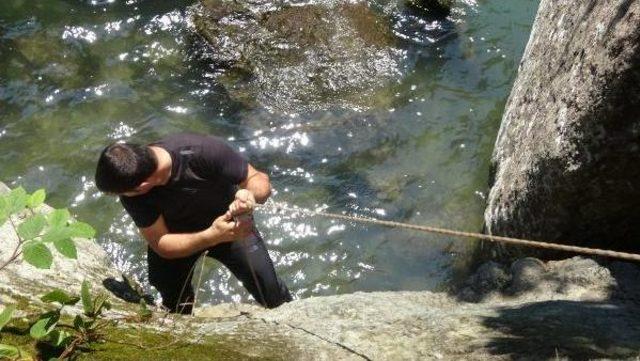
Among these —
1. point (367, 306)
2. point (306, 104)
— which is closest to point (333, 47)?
point (306, 104)

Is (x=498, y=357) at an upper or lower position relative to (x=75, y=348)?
upper

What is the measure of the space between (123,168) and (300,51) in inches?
207

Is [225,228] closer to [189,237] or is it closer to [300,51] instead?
[189,237]

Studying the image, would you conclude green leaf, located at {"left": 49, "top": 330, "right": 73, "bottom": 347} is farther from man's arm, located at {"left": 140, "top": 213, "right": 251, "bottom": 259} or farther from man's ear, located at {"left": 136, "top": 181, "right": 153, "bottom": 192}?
man's arm, located at {"left": 140, "top": 213, "right": 251, "bottom": 259}

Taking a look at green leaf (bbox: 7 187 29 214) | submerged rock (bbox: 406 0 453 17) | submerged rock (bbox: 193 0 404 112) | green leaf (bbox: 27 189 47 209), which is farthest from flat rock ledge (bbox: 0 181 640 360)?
submerged rock (bbox: 406 0 453 17)

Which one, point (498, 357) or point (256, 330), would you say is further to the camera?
point (256, 330)

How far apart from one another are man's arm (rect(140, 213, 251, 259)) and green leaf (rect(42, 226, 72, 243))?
2.24 metres

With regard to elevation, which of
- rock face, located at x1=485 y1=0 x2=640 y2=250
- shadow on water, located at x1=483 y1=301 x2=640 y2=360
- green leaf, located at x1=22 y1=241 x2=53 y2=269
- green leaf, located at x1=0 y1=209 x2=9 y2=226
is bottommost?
green leaf, located at x1=22 y1=241 x2=53 y2=269

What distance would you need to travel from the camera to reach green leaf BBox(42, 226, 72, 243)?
241cm

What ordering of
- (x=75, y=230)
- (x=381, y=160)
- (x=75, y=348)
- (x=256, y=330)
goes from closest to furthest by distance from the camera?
1. (x=75, y=230)
2. (x=75, y=348)
3. (x=256, y=330)
4. (x=381, y=160)

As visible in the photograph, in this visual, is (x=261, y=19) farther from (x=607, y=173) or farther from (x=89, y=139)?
(x=607, y=173)

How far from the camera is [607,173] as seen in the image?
4453mm

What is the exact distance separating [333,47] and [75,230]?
7022mm

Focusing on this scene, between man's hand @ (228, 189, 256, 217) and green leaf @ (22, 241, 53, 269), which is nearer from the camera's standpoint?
green leaf @ (22, 241, 53, 269)
